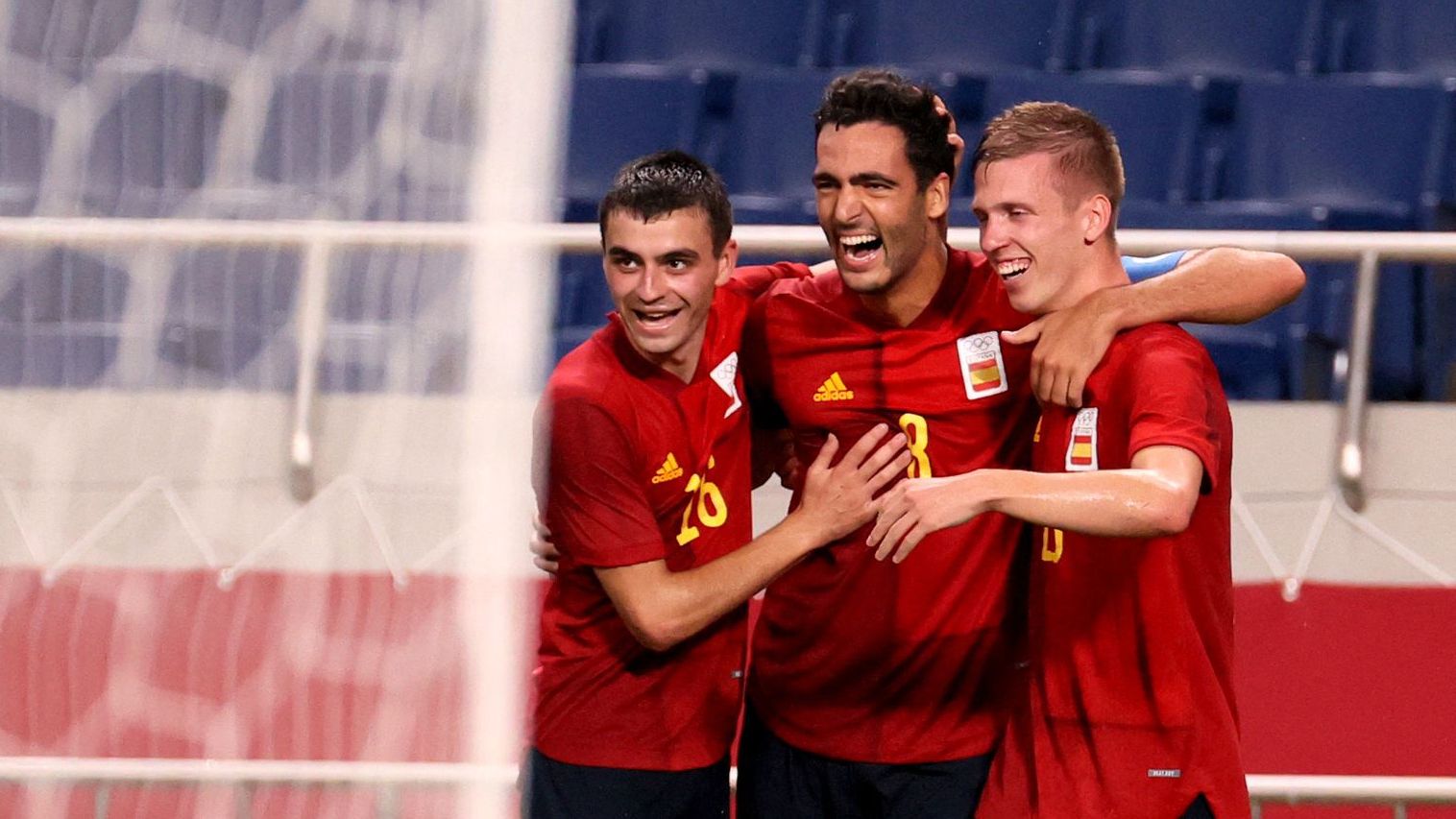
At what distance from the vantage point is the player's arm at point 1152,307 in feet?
6.44

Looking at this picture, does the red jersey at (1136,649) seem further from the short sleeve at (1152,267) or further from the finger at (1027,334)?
the short sleeve at (1152,267)

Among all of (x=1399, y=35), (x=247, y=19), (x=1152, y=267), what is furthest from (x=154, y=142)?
(x=1399, y=35)

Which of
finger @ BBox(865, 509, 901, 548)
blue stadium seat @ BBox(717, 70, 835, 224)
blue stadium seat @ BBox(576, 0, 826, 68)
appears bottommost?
finger @ BBox(865, 509, 901, 548)

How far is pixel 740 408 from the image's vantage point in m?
2.29

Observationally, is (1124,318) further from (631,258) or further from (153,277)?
(153,277)

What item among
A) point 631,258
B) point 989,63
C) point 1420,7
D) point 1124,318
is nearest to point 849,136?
point 631,258

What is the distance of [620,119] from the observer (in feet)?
18.3

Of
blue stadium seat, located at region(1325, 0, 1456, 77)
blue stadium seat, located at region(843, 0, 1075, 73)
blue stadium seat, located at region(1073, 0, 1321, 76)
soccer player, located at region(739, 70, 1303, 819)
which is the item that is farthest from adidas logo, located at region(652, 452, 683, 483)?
blue stadium seat, located at region(1325, 0, 1456, 77)

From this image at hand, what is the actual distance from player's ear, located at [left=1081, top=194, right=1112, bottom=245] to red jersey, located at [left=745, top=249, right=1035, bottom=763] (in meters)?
0.23

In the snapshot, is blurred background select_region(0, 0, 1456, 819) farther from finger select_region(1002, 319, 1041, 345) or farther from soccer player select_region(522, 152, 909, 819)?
finger select_region(1002, 319, 1041, 345)

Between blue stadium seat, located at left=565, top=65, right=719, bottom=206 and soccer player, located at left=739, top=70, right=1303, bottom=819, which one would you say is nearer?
soccer player, located at left=739, top=70, right=1303, bottom=819

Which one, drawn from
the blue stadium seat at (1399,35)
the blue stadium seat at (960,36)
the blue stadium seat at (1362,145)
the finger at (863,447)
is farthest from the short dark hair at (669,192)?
the blue stadium seat at (1399,35)

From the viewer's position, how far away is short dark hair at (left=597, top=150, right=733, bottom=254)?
2.15 meters

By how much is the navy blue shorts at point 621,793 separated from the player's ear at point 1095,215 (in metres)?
0.88
